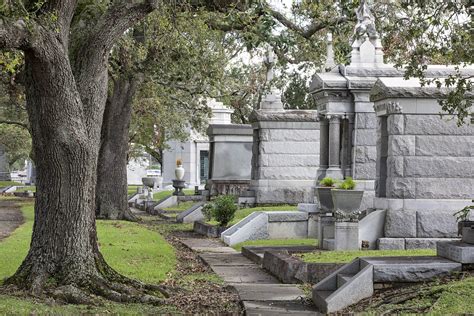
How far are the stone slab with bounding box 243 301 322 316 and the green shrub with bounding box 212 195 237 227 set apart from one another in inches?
429

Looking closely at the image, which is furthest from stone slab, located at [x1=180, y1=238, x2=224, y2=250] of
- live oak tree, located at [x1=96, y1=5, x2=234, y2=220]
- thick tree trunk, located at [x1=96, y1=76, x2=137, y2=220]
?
thick tree trunk, located at [x1=96, y1=76, x2=137, y2=220]

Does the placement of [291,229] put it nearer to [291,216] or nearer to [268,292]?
[291,216]

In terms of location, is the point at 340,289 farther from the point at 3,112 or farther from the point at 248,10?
the point at 3,112

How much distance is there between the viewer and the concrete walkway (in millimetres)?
11039

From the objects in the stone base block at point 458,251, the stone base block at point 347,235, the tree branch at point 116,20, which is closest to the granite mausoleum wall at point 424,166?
the stone base block at point 347,235

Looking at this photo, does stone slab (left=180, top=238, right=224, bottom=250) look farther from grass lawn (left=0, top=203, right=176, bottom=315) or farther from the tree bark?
the tree bark

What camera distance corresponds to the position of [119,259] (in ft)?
52.6

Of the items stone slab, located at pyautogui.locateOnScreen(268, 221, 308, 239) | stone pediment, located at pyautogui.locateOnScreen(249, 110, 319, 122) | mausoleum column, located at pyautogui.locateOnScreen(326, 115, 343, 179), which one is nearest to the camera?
mausoleum column, located at pyautogui.locateOnScreen(326, 115, 343, 179)

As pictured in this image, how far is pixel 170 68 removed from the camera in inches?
1046

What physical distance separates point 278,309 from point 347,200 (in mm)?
4950

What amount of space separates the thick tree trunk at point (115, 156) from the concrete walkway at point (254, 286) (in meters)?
9.49

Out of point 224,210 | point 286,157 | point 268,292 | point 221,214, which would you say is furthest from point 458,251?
point 286,157

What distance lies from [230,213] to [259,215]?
187 cm

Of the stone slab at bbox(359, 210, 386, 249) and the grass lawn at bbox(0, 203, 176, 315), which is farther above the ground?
the stone slab at bbox(359, 210, 386, 249)
